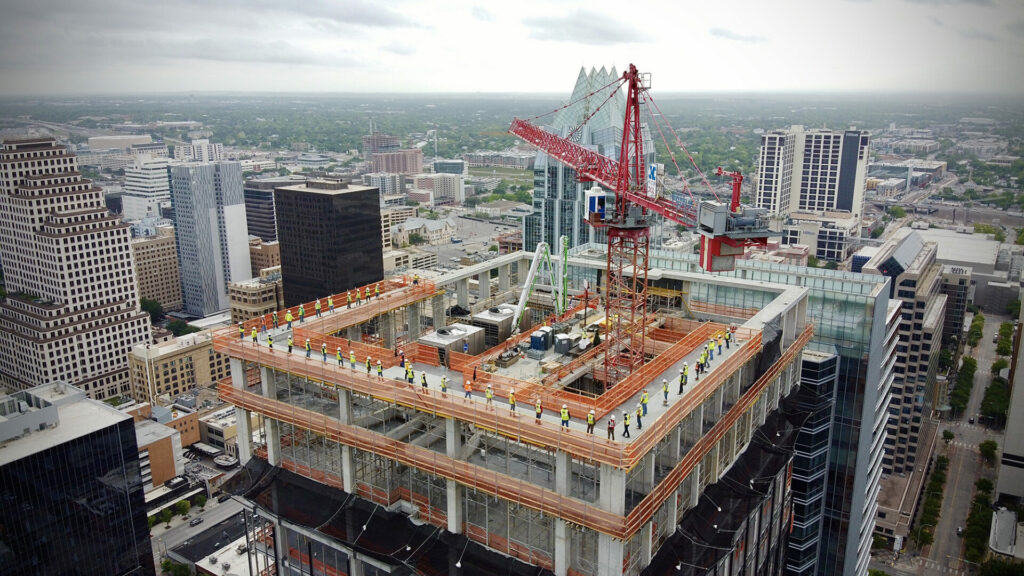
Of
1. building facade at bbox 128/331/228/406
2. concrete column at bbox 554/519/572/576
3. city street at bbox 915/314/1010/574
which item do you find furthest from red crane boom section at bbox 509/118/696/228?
building facade at bbox 128/331/228/406

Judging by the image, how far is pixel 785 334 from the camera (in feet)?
86.9

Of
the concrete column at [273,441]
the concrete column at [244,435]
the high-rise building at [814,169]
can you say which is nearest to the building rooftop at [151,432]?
the concrete column at [244,435]

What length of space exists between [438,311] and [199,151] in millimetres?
170028

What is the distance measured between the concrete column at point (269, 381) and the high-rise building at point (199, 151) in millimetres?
154331

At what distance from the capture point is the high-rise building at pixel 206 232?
104 m

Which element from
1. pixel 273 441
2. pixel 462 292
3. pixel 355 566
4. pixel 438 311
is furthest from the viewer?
pixel 462 292

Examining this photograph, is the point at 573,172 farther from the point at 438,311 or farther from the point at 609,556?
the point at 609,556

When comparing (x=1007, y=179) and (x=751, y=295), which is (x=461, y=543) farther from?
(x=1007, y=179)

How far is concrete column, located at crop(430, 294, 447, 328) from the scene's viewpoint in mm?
27094

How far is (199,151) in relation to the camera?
176625 mm

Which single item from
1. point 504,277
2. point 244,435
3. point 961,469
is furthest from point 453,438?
point 961,469

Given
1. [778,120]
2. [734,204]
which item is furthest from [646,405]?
[778,120]

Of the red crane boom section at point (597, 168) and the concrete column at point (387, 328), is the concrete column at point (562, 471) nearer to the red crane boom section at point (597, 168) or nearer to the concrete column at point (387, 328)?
the concrete column at point (387, 328)

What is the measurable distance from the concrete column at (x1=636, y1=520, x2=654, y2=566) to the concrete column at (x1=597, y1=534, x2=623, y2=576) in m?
1.78
